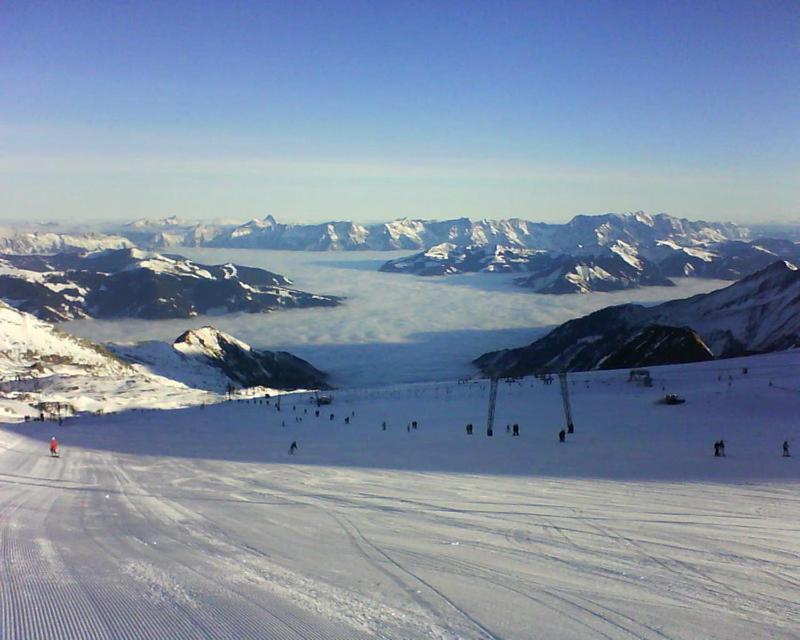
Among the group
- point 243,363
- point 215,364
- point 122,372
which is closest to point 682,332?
point 215,364

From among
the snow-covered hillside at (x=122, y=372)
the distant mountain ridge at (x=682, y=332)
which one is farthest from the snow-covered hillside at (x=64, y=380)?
the distant mountain ridge at (x=682, y=332)

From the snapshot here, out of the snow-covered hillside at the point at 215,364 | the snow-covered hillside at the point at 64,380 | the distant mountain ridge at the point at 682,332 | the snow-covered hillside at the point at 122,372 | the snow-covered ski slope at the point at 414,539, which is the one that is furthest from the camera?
the snow-covered hillside at the point at 215,364

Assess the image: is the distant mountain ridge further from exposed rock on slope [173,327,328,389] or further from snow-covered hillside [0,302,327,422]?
snow-covered hillside [0,302,327,422]

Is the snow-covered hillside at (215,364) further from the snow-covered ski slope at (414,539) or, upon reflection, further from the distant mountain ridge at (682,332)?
the snow-covered ski slope at (414,539)

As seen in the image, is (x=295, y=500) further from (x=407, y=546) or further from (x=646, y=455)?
(x=646, y=455)

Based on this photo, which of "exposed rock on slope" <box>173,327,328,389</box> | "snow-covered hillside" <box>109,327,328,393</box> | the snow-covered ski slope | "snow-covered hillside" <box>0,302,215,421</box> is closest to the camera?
the snow-covered ski slope

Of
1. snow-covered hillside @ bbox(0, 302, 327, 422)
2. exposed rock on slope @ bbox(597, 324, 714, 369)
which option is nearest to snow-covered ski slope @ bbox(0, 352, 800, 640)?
snow-covered hillside @ bbox(0, 302, 327, 422)
